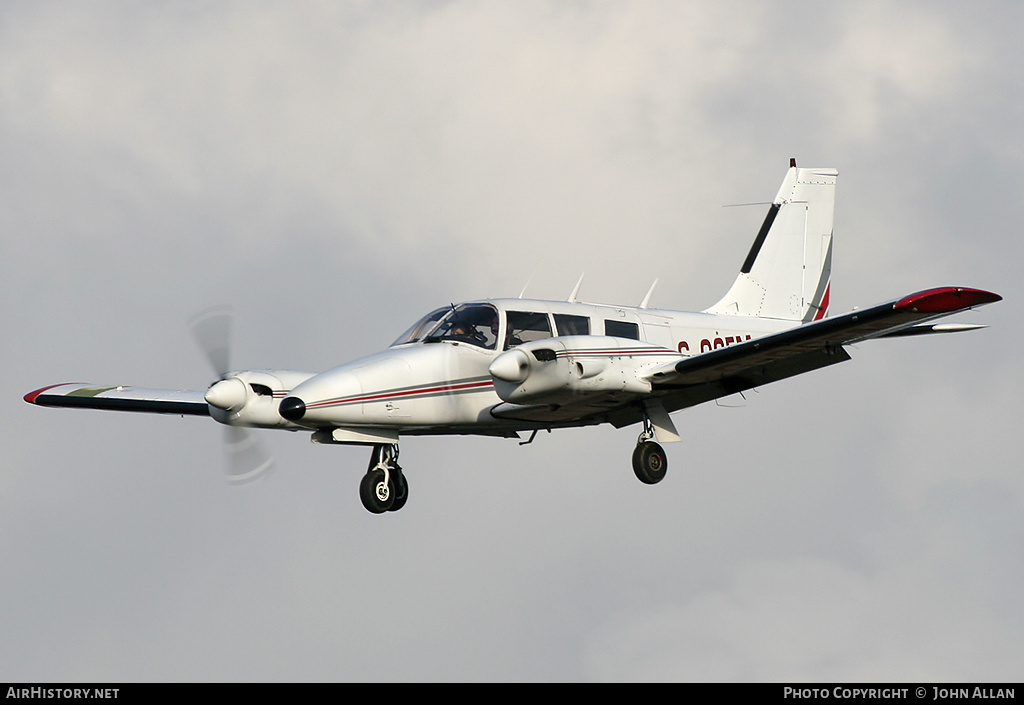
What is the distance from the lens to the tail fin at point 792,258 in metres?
22.3

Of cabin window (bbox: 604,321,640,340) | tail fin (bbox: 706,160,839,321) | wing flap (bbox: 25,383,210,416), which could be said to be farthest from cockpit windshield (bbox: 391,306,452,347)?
tail fin (bbox: 706,160,839,321)

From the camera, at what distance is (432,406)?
1736 cm

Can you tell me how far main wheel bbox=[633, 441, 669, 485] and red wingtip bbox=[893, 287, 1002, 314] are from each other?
4.29 metres

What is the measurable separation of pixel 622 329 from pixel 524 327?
1.71m

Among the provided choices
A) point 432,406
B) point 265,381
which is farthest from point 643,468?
point 265,381

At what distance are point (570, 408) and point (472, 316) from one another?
1.82 metres

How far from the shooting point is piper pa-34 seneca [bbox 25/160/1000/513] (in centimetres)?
1644

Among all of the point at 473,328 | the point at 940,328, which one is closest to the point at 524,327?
the point at 473,328

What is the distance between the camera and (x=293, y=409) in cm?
1638

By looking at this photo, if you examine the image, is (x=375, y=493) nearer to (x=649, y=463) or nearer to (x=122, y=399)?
(x=649, y=463)

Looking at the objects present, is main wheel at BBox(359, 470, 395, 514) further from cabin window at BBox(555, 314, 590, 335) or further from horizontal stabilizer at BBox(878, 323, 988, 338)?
horizontal stabilizer at BBox(878, 323, 988, 338)

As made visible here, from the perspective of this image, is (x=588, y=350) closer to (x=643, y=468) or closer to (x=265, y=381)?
(x=643, y=468)
